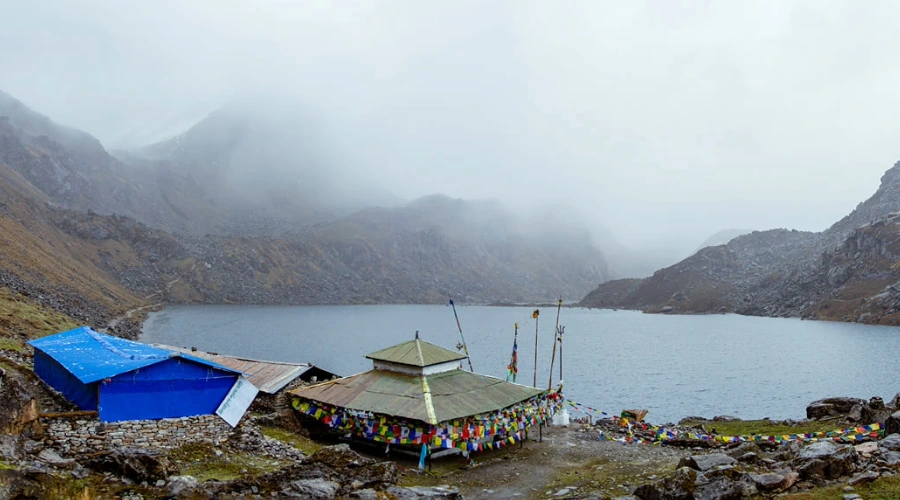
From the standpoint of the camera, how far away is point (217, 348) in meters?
109

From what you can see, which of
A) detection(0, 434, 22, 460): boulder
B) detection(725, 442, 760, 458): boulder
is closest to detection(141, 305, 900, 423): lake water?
detection(725, 442, 760, 458): boulder

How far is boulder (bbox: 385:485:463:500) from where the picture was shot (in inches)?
716

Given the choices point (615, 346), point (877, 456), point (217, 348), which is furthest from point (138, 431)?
point (615, 346)

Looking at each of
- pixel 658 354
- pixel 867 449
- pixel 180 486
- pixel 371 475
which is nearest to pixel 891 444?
pixel 867 449

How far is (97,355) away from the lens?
85.9ft

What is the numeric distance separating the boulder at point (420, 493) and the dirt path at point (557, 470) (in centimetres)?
306

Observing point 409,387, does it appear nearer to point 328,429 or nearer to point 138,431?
point 328,429

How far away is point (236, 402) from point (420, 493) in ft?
38.1

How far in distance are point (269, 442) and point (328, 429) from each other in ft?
21.3

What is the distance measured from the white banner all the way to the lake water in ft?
126

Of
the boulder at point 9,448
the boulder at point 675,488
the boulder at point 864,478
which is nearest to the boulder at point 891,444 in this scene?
the boulder at point 864,478

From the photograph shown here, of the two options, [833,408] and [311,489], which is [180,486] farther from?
[833,408]

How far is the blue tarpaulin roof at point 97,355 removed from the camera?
75.9 feet

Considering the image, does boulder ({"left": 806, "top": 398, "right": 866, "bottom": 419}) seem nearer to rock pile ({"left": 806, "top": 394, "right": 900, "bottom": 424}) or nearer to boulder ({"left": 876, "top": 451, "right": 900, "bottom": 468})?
rock pile ({"left": 806, "top": 394, "right": 900, "bottom": 424})
